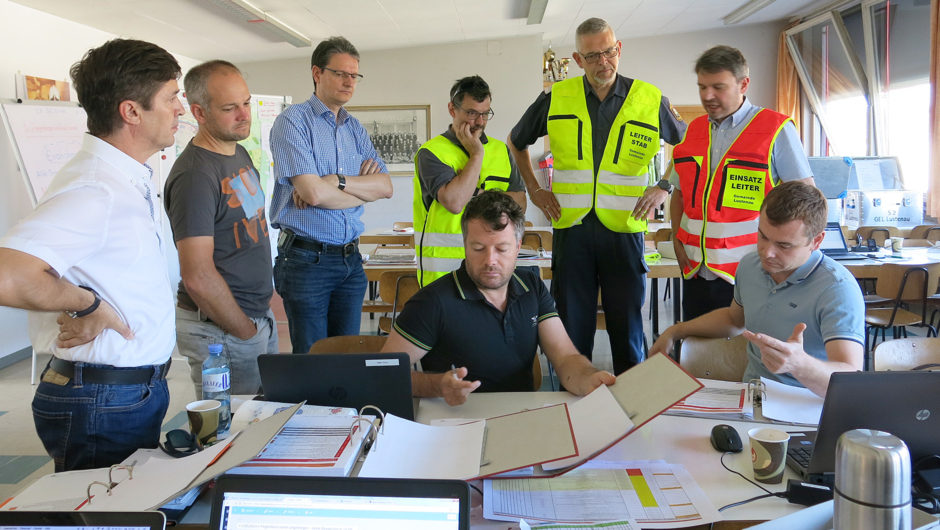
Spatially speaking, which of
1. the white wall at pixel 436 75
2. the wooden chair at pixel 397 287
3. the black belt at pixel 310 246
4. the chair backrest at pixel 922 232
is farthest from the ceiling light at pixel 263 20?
the chair backrest at pixel 922 232

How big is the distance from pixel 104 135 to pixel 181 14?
18.1 ft

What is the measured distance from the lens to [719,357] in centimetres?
219

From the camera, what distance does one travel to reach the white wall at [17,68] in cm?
489

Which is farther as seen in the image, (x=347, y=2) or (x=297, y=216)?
(x=347, y=2)

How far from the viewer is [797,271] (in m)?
1.98

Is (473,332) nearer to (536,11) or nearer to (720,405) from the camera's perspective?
(720,405)

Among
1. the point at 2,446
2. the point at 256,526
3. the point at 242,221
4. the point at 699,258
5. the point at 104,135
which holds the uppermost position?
the point at 104,135

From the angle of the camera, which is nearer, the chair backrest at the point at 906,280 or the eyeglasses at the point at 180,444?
the eyeglasses at the point at 180,444

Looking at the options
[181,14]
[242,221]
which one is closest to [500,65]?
[181,14]

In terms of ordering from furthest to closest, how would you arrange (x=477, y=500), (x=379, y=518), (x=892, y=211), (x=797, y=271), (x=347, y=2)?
1. (x=347, y=2)
2. (x=892, y=211)
3. (x=797, y=271)
4. (x=477, y=500)
5. (x=379, y=518)

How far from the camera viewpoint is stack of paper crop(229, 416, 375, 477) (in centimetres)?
124

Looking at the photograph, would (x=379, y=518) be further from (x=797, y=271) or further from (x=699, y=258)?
(x=699, y=258)

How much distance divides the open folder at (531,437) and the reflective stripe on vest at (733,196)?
1415mm

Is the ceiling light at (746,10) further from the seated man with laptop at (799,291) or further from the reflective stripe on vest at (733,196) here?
the seated man with laptop at (799,291)
